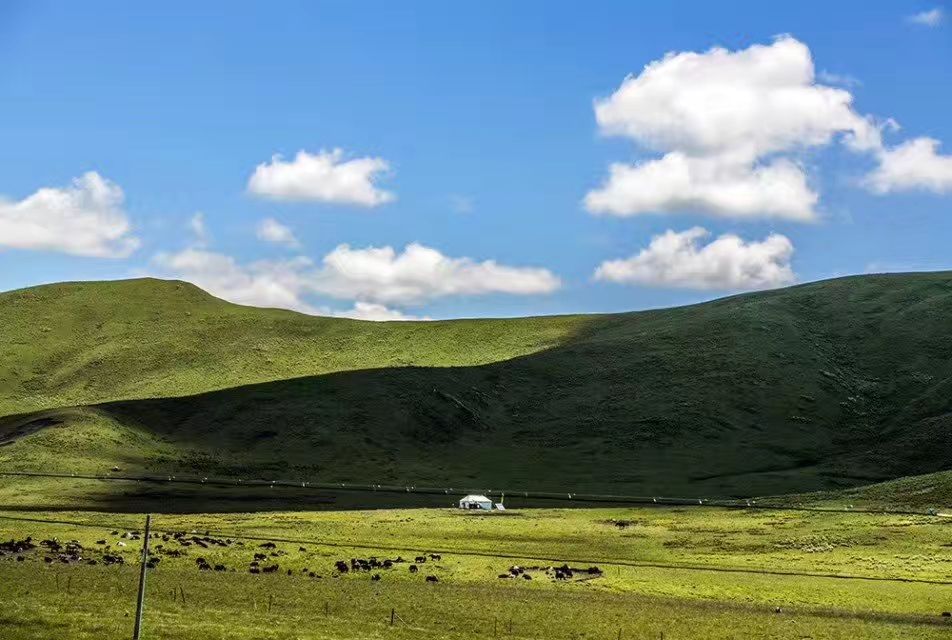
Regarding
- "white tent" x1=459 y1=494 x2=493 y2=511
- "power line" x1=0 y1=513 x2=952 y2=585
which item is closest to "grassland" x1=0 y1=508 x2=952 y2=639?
"power line" x1=0 y1=513 x2=952 y2=585

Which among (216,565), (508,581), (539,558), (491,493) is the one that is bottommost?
(508,581)

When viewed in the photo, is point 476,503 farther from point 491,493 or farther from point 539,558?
point 539,558

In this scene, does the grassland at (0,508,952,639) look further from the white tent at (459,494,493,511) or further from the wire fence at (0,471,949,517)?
the white tent at (459,494,493,511)

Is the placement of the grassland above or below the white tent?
below

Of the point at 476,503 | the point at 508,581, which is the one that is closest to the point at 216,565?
the point at 508,581

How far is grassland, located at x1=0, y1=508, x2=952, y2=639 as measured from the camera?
162ft

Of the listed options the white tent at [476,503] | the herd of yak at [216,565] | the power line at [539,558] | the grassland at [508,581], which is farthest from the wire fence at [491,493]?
the herd of yak at [216,565]

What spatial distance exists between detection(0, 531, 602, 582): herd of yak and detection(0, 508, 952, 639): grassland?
69 centimetres

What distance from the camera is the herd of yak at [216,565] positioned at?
66.1m

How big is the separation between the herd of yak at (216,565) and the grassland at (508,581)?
0.69 metres

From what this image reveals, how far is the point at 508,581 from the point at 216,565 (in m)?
18.9

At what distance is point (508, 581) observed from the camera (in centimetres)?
6781

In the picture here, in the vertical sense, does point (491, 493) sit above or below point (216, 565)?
above

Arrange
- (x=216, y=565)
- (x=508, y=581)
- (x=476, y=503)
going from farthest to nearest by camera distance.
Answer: (x=476, y=503) → (x=508, y=581) → (x=216, y=565)
